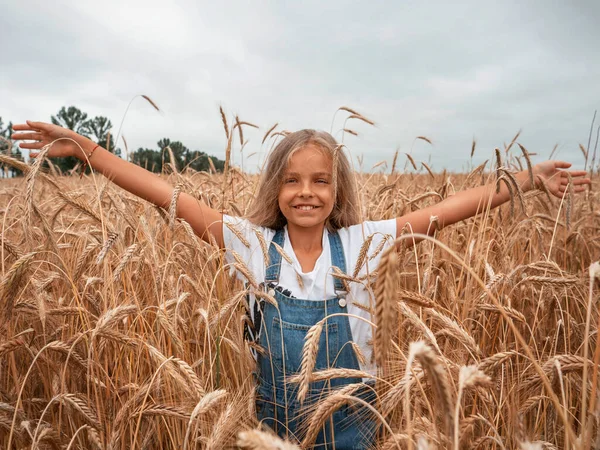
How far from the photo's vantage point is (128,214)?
2035mm

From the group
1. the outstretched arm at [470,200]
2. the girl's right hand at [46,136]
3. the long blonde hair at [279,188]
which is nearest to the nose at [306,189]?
the long blonde hair at [279,188]

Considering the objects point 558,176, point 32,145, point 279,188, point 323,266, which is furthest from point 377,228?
point 32,145

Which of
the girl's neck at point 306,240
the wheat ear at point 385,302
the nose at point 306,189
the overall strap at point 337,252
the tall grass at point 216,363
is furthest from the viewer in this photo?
the girl's neck at point 306,240

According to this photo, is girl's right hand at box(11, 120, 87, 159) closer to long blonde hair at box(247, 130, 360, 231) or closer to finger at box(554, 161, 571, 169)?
long blonde hair at box(247, 130, 360, 231)

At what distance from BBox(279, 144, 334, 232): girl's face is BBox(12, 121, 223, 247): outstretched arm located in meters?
0.40

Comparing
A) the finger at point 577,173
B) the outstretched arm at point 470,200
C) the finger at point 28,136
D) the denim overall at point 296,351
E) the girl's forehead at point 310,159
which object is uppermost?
the finger at point 28,136

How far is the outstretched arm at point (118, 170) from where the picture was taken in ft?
6.61

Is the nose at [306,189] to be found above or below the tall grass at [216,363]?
above

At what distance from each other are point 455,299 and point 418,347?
1.23m

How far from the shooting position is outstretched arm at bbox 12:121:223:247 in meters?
2.01

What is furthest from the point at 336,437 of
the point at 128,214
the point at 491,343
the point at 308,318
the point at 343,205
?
the point at 128,214

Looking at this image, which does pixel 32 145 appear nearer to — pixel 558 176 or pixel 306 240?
pixel 306 240

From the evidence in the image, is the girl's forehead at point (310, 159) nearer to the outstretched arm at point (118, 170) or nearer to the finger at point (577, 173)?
the outstretched arm at point (118, 170)

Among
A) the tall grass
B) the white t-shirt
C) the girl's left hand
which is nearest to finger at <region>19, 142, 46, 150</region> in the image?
the tall grass
